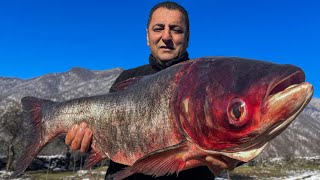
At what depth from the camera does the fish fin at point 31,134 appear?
5164mm

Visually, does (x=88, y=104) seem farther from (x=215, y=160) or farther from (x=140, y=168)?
(x=215, y=160)

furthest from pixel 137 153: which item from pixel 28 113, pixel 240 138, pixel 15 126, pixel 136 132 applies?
pixel 15 126

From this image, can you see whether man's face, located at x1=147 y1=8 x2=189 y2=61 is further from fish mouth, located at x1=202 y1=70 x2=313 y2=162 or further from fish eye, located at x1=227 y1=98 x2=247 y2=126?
fish mouth, located at x1=202 y1=70 x2=313 y2=162

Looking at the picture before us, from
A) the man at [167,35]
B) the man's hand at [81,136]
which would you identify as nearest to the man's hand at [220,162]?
the man's hand at [81,136]

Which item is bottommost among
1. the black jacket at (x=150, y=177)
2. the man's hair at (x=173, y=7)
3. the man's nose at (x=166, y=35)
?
the black jacket at (x=150, y=177)

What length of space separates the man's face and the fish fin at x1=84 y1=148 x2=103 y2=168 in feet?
6.50

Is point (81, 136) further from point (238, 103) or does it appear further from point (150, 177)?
point (238, 103)

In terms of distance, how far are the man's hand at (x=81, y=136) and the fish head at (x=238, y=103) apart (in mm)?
1685

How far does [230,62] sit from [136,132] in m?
1.35

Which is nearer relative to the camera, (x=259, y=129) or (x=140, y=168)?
(x=259, y=129)

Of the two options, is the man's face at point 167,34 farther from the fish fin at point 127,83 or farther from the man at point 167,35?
the fish fin at point 127,83

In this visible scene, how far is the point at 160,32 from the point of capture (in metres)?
5.77

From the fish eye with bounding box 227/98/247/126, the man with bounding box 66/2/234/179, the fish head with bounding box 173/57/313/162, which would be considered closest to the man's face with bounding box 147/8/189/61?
the man with bounding box 66/2/234/179

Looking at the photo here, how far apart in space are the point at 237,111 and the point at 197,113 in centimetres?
41
